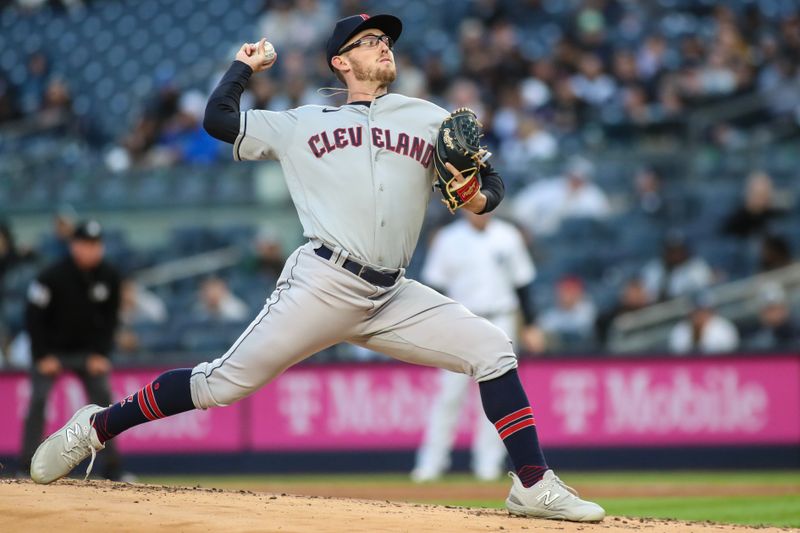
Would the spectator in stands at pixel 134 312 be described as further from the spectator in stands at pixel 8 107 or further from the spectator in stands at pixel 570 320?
the spectator in stands at pixel 8 107

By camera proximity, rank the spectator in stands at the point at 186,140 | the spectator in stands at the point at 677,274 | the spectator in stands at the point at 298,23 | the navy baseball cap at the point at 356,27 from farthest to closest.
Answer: the spectator in stands at the point at 298,23
the spectator in stands at the point at 186,140
the spectator in stands at the point at 677,274
the navy baseball cap at the point at 356,27

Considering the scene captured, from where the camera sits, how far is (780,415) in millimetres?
12023

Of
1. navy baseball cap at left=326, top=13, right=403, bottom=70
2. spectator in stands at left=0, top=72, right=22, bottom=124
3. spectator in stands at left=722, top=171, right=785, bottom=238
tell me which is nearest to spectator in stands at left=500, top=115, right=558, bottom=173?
spectator in stands at left=722, top=171, right=785, bottom=238

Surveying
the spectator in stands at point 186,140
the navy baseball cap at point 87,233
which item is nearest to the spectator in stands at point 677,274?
the spectator in stands at point 186,140

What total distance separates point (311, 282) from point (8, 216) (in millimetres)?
11844

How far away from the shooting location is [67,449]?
6297 mm

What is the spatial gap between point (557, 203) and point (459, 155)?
902 cm

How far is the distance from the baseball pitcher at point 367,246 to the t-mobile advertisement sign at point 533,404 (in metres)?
5.98

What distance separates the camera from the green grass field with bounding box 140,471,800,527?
8.27 metres

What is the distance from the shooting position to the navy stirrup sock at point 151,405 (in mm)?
5969

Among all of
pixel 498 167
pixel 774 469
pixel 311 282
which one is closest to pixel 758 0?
pixel 498 167

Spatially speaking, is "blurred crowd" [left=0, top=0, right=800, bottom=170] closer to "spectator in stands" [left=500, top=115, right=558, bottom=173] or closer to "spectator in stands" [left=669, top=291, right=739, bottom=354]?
"spectator in stands" [left=500, top=115, right=558, bottom=173]

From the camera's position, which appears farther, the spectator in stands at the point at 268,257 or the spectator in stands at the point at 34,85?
the spectator in stands at the point at 34,85

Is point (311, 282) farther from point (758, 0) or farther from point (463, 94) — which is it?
point (758, 0)
